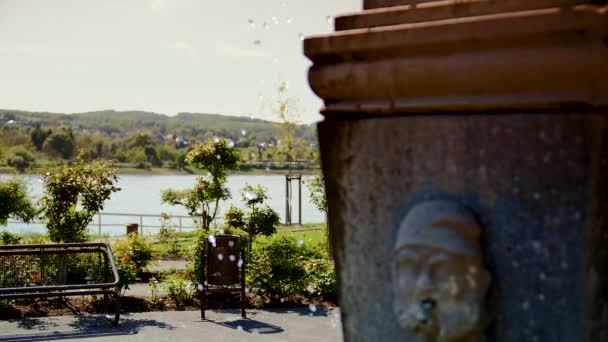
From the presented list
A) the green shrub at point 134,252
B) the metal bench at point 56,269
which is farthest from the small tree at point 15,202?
the green shrub at point 134,252

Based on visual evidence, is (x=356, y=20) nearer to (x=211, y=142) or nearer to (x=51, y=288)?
(x=51, y=288)

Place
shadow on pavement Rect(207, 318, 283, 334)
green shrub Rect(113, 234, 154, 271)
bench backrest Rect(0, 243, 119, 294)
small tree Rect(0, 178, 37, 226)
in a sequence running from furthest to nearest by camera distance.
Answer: small tree Rect(0, 178, 37, 226) < green shrub Rect(113, 234, 154, 271) < bench backrest Rect(0, 243, 119, 294) < shadow on pavement Rect(207, 318, 283, 334)

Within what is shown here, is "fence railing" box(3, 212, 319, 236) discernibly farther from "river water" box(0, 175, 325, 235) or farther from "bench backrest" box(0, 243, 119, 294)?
"bench backrest" box(0, 243, 119, 294)

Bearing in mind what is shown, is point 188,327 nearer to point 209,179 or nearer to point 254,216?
point 254,216

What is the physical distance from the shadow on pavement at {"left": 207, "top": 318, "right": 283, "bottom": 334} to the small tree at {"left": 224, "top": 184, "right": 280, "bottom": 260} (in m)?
2.98

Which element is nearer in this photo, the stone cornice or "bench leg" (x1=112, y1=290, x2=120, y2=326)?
the stone cornice

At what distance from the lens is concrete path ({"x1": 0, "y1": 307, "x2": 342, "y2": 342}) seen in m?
8.24

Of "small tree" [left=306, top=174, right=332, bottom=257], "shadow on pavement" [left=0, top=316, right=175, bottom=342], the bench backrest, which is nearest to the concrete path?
"shadow on pavement" [left=0, top=316, right=175, bottom=342]

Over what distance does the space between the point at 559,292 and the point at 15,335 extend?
8.17 meters

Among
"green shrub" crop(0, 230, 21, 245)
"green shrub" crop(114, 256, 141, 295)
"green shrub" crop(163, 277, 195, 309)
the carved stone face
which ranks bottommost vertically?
"green shrub" crop(163, 277, 195, 309)

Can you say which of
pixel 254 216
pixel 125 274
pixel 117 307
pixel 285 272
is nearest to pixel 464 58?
pixel 117 307

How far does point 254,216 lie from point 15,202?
4.30 meters

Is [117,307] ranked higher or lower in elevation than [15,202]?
lower

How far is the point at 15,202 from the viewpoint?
12375 millimetres
